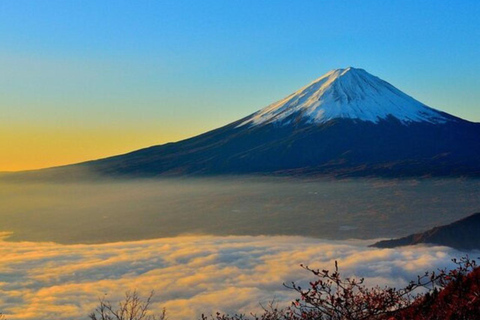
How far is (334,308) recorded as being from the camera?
29.3 feet

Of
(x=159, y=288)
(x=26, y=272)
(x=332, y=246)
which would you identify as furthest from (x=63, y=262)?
(x=332, y=246)

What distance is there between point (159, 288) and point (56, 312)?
3300cm

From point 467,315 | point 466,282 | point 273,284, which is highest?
point 467,315

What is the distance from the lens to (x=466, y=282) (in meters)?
18.6

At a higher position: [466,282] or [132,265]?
[466,282]

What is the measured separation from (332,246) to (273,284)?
53.0 meters

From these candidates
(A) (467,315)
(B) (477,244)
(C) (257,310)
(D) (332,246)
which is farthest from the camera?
(D) (332,246)

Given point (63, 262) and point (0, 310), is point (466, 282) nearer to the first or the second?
point (0, 310)

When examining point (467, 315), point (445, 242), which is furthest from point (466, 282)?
point (445, 242)

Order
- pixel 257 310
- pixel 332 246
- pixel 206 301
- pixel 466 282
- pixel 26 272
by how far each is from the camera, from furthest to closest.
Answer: pixel 332 246, pixel 26 272, pixel 206 301, pixel 257 310, pixel 466 282

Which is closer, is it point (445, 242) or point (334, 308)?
point (334, 308)

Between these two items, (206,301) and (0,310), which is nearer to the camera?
(0,310)

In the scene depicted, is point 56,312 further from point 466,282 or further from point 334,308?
point 334,308

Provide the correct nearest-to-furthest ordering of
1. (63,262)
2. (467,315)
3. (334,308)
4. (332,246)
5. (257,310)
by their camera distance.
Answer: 1. (334,308)
2. (467,315)
3. (257,310)
4. (63,262)
5. (332,246)
